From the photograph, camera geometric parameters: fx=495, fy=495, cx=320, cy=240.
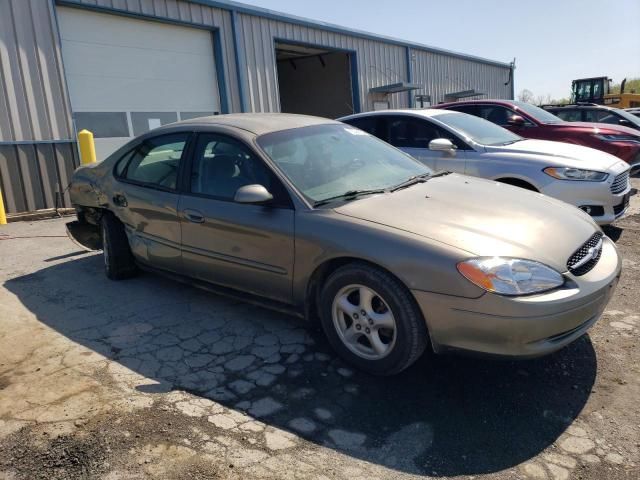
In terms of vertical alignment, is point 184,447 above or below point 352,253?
below

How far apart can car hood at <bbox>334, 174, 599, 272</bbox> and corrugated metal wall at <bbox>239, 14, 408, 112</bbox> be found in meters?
9.54

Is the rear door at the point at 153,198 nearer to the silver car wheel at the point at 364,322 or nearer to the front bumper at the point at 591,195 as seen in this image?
the silver car wheel at the point at 364,322

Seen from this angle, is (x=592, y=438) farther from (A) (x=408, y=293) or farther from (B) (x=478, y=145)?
(B) (x=478, y=145)

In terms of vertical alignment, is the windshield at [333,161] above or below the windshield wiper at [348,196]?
above

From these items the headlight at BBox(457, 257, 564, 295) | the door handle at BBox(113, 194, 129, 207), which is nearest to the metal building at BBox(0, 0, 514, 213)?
the door handle at BBox(113, 194, 129, 207)

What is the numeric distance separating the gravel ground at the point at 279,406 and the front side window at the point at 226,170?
3.34 feet

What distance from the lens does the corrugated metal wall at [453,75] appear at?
19.4 metres

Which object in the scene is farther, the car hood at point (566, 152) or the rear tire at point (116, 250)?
the car hood at point (566, 152)

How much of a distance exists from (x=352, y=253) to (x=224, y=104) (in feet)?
31.7

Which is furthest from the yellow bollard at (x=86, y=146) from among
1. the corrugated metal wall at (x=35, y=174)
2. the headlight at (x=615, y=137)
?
the headlight at (x=615, y=137)

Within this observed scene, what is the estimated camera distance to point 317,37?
14.2m

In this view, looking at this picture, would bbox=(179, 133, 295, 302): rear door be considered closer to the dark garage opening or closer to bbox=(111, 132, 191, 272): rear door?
bbox=(111, 132, 191, 272): rear door

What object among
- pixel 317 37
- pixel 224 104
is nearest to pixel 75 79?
pixel 224 104

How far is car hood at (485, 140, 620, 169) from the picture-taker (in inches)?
217
